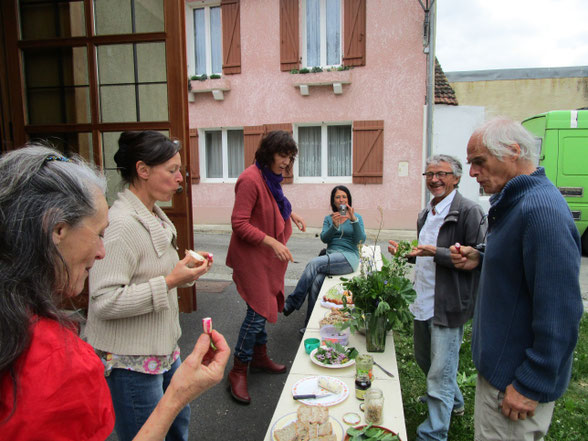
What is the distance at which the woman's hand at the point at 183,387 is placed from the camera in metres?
0.98

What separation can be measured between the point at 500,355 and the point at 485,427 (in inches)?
15.0

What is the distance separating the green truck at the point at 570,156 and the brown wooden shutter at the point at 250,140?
6.88 meters

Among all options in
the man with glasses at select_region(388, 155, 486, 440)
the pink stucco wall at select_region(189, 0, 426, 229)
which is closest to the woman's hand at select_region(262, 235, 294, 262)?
the man with glasses at select_region(388, 155, 486, 440)

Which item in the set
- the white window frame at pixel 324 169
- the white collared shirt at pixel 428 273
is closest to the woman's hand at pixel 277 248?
the white collared shirt at pixel 428 273

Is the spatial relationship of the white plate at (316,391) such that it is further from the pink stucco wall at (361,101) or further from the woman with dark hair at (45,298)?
the pink stucco wall at (361,101)

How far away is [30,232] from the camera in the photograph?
0.80 metres

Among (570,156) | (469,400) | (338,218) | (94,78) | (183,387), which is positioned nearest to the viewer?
(183,387)

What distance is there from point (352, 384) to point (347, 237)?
2.57m

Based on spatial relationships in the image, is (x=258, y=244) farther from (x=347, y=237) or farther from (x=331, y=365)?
(x=347, y=237)

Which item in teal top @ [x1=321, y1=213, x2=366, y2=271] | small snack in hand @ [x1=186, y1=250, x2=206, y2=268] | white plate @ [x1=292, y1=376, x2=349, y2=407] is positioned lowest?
white plate @ [x1=292, y1=376, x2=349, y2=407]

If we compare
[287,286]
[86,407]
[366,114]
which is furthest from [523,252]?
[366,114]

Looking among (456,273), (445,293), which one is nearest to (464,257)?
(456,273)

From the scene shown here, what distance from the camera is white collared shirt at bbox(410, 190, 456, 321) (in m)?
2.54

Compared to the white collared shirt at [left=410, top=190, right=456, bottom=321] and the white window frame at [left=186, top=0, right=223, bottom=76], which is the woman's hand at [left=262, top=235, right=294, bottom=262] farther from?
the white window frame at [left=186, top=0, right=223, bottom=76]
